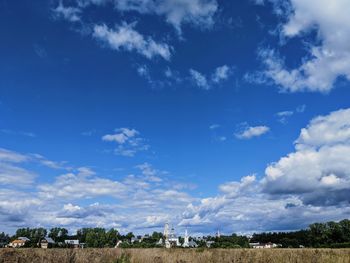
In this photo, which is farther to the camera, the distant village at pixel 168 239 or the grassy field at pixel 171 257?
the distant village at pixel 168 239

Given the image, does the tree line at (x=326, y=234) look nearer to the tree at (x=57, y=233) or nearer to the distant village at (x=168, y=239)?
the distant village at (x=168, y=239)

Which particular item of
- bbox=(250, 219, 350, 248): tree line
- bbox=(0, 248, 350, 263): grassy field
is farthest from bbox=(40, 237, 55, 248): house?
bbox=(0, 248, 350, 263): grassy field

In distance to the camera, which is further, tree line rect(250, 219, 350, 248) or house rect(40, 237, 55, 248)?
tree line rect(250, 219, 350, 248)

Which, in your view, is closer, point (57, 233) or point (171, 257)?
point (171, 257)

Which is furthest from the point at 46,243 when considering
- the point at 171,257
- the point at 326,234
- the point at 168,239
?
the point at 171,257

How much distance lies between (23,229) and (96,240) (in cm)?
5321

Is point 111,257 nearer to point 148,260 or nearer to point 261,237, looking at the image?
point 148,260

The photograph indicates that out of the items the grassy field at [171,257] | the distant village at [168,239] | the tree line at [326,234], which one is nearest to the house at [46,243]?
the distant village at [168,239]

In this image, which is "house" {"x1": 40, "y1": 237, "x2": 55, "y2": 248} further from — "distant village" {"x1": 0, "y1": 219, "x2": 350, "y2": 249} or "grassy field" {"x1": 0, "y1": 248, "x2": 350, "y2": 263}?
"grassy field" {"x1": 0, "y1": 248, "x2": 350, "y2": 263}

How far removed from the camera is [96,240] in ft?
453

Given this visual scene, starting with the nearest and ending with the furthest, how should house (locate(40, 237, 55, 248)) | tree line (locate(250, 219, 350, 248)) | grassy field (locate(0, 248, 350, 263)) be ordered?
grassy field (locate(0, 248, 350, 263)) < house (locate(40, 237, 55, 248)) < tree line (locate(250, 219, 350, 248))

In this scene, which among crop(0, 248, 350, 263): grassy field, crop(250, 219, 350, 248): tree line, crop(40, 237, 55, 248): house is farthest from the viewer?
crop(250, 219, 350, 248): tree line

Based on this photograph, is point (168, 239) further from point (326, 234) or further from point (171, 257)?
point (171, 257)

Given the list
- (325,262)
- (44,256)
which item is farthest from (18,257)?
(325,262)
